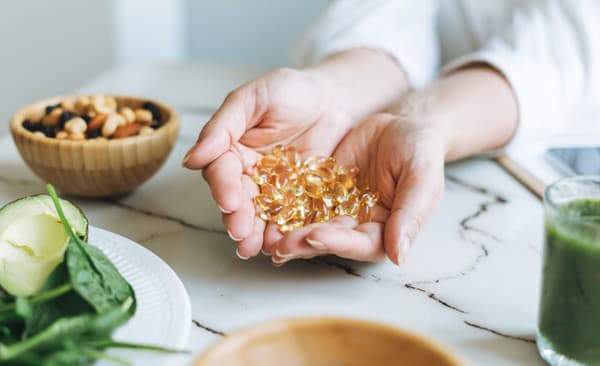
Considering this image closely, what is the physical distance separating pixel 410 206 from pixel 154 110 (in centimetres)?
43

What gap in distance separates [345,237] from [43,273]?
0.92 feet

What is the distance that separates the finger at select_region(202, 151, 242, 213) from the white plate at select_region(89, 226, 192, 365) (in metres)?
0.09

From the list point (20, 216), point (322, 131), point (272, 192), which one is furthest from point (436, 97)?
point (20, 216)

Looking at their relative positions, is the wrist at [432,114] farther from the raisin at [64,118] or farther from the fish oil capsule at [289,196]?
the raisin at [64,118]

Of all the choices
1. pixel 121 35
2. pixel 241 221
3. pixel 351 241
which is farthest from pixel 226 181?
pixel 121 35

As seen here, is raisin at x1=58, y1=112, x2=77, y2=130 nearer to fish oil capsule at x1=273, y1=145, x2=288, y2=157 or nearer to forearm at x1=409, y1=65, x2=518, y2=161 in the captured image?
fish oil capsule at x1=273, y1=145, x2=288, y2=157

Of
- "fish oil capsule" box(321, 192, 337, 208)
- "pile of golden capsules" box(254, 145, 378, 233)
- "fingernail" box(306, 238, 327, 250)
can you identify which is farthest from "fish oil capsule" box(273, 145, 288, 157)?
"fingernail" box(306, 238, 327, 250)

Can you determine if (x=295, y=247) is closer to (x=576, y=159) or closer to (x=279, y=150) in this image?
(x=279, y=150)

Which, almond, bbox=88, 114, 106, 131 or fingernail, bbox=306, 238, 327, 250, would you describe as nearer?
fingernail, bbox=306, 238, 327, 250

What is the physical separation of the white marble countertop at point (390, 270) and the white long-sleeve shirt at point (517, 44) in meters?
0.14

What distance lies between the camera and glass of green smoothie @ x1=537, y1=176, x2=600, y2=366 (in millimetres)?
531

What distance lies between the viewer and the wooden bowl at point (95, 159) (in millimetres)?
824

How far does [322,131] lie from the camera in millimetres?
931

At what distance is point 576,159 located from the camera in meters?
1.05
